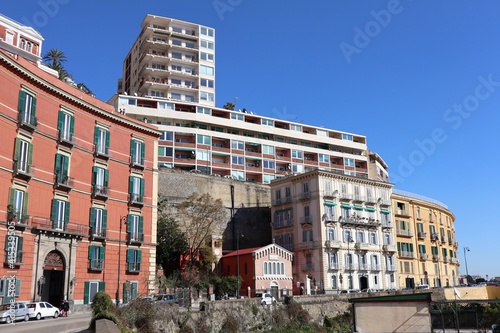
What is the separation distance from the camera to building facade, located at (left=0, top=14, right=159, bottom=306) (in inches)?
1325

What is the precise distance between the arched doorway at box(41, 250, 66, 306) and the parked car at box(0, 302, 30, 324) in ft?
19.1

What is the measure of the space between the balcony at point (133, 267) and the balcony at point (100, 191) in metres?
6.04

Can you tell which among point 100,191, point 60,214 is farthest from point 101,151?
point 60,214

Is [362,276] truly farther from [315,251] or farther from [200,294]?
[200,294]

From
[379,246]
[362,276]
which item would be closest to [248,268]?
[362,276]

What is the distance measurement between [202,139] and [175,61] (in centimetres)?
1887

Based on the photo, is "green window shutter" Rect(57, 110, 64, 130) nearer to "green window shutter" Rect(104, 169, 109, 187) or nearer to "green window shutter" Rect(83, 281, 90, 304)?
"green window shutter" Rect(104, 169, 109, 187)

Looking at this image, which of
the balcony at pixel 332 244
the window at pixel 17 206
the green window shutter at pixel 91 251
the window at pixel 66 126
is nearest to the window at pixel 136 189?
the green window shutter at pixel 91 251

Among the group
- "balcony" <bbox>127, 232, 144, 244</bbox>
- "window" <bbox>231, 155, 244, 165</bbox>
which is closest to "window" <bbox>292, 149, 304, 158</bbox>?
"window" <bbox>231, 155, 244, 165</bbox>

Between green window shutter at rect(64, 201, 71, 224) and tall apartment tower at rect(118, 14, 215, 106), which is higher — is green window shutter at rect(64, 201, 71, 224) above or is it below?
below

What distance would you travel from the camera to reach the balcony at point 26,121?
34.4m

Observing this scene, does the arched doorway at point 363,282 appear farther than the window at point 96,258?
Yes

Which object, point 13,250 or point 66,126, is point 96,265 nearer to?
point 13,250

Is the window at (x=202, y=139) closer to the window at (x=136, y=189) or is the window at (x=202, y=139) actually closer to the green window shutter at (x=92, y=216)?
the window at (x=136, y=189)
